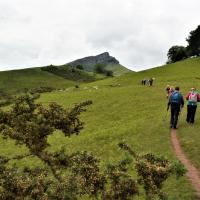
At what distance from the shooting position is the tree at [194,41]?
157750mm

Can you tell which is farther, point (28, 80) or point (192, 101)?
point (28, 80)

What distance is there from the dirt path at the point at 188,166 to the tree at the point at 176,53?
138484mm

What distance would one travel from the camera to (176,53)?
567 ft

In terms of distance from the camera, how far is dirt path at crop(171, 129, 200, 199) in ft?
79.6

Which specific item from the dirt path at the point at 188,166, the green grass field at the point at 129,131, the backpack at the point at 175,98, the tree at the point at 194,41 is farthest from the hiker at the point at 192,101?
the tree at the point at 194,41

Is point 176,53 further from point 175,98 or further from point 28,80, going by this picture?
point 175,98

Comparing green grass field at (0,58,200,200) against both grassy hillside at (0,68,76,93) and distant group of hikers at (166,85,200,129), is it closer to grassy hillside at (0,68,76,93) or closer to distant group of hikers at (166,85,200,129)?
distant group of hikers at (166,85,200,129)

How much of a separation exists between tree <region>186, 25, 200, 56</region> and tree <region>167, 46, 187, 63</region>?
8907 millimetres

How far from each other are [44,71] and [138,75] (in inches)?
2926

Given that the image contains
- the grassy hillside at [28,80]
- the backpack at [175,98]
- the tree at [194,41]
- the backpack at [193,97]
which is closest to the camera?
the backpack at [175,98]

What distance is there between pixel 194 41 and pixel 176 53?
15038mm

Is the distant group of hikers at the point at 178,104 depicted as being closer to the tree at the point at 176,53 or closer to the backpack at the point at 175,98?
the backpack at the point at 175,98

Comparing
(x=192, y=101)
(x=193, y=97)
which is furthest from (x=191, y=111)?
(x=193, y=97)

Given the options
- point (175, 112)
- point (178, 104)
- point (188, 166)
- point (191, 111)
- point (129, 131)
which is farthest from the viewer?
point (129, 131)
